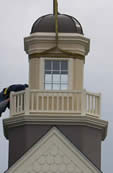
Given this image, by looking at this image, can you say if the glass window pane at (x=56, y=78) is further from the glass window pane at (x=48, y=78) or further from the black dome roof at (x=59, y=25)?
the black dome roof at (x=59, y=25)

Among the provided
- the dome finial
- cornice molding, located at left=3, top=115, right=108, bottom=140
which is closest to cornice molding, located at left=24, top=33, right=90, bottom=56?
the dome finial

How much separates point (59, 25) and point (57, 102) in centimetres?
317

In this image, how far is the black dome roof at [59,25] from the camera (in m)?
45.4

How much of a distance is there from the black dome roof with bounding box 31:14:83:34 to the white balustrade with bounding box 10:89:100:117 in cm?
262

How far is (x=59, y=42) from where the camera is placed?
45.1m

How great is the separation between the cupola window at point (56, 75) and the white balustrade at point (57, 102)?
64cm

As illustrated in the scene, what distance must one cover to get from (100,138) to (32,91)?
10.1 ft

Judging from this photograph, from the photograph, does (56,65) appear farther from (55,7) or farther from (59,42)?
(55,7)

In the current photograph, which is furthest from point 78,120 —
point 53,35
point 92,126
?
point 53,35

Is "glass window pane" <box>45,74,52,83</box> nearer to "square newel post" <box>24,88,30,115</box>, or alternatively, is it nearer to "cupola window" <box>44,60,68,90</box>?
"cupola window" <box>44,60,68,90</box>

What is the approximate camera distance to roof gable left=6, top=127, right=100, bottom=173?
43031 millimetres

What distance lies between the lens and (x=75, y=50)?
148 feet

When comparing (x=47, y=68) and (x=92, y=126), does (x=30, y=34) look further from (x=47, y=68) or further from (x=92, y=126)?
(x=92, y=126)

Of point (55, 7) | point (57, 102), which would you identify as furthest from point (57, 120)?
point (55, 7)
